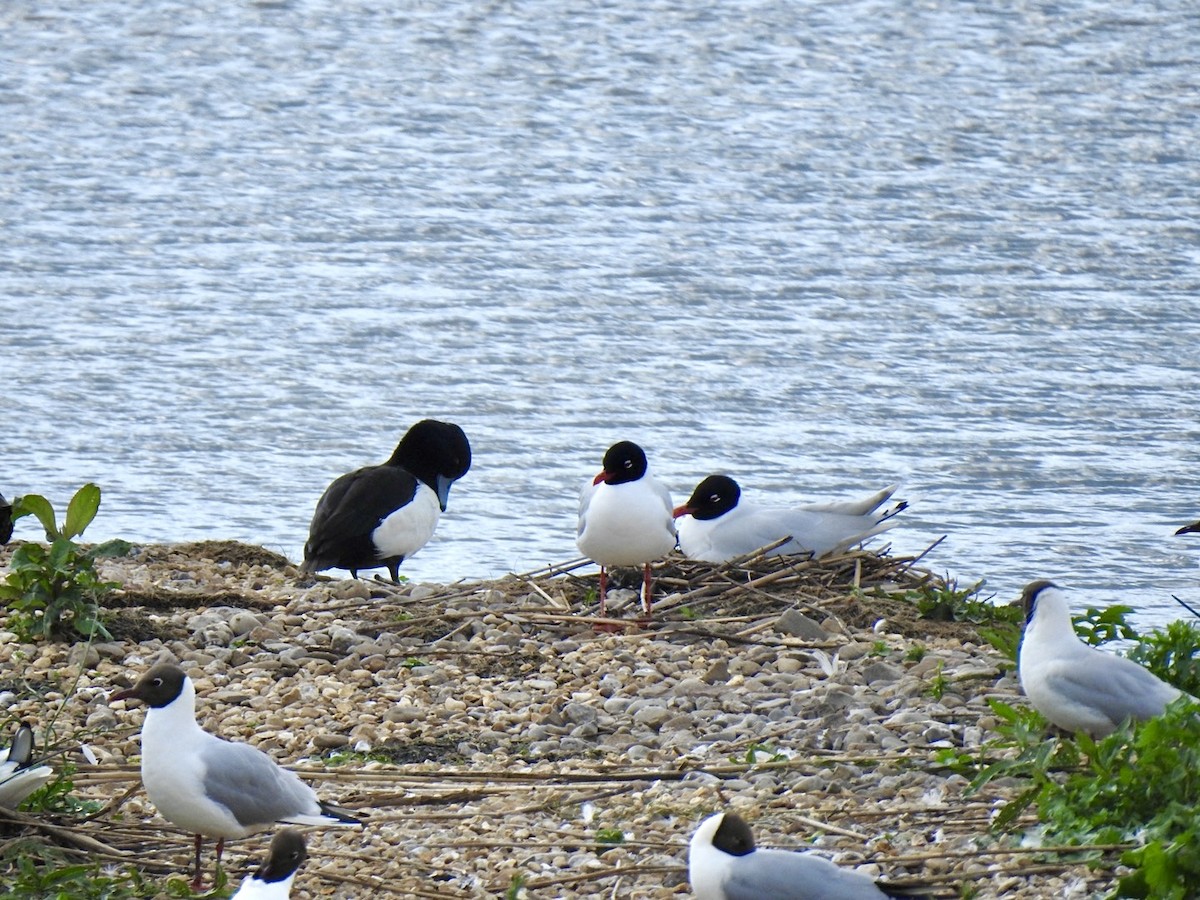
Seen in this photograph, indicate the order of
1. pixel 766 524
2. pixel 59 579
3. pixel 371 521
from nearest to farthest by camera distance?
pixel 59 579 → pixel 766 524 → pixel 371 521

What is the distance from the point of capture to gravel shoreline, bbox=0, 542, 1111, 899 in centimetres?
531

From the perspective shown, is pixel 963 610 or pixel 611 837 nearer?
pixel 611 837

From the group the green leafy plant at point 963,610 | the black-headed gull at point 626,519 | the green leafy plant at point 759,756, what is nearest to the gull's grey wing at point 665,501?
the black-headed gull at point 626,519

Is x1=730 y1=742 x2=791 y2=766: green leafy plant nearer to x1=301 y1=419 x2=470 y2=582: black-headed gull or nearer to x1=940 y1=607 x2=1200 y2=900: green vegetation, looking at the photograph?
x1=940 y1=607 x2=1200 y2=900: green vegetation

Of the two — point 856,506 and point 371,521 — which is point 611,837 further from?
point 371,521

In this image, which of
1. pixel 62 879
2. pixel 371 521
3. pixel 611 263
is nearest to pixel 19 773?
pixel 62 879

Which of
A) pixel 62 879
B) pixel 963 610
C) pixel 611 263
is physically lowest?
pixel 611 263

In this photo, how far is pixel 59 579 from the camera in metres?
7.18

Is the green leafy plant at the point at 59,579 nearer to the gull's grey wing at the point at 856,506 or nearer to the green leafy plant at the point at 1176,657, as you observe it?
the gull's grey wing at the point at 856,506

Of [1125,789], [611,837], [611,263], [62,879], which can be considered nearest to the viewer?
[1125,789]

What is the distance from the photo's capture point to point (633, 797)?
5.77 metres

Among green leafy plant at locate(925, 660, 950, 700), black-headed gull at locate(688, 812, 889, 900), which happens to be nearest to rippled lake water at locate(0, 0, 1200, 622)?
green leafy plant at locate(925, 660, 950, 700)

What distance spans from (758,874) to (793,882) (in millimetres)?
84

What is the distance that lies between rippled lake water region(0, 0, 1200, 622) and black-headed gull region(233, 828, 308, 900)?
16.6 feet
